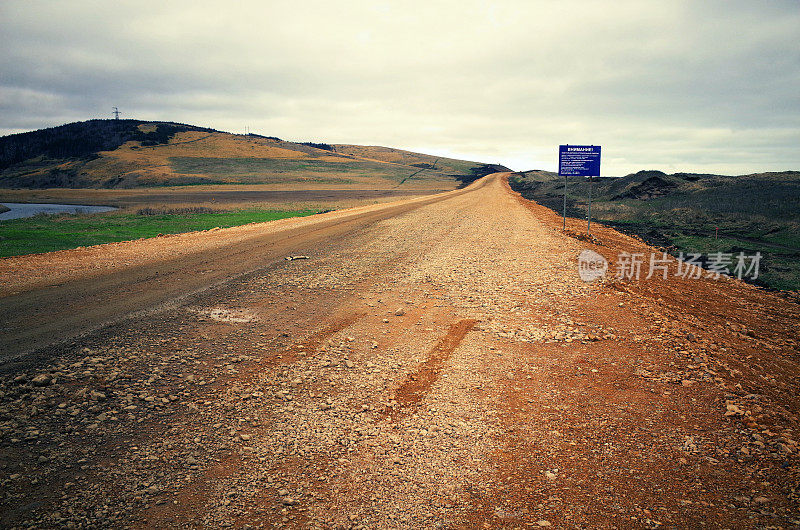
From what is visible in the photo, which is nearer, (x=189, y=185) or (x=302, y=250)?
(x=302, y=250)

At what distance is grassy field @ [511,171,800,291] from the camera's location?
55.2 feet

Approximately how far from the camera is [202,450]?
432cm

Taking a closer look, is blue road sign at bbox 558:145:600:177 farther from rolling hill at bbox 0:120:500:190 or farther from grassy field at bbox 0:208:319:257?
rolling hill at bbox 0:120:500:190

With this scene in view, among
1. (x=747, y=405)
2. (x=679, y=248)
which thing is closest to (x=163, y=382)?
(x=747, y=405)

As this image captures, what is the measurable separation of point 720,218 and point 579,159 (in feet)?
44.7

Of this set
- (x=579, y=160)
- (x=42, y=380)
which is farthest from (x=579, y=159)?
(x=42, y=380)

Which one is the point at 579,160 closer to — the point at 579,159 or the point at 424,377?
the point at 579,159

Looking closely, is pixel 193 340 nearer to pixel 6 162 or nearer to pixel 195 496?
pixel 195 496

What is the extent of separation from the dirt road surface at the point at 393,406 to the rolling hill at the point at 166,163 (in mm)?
70327

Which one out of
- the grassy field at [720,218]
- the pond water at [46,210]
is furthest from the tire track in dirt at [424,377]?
the pond water at [46,210]

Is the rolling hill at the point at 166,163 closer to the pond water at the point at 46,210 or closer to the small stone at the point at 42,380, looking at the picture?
the pond water at the point at 46,210

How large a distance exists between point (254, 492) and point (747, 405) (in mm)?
5676

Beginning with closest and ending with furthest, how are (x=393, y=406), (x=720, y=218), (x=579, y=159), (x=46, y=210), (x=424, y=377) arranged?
(x=393, y=406) < (x=424, y=377) < (x=579, y=159) < (x=720, y=218) < (x=46, y=210)

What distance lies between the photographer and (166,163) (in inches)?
3792
